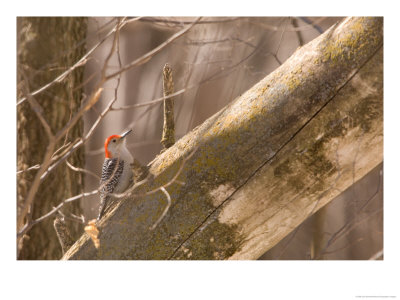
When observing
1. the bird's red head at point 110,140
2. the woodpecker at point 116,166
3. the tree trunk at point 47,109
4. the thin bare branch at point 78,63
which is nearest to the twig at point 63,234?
the tree trunk at point 47,109

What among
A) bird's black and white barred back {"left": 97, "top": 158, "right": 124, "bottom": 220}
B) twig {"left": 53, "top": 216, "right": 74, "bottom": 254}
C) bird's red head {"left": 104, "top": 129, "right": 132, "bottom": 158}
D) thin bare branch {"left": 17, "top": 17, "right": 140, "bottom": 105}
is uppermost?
thin bare branch {"left": 17, "top": 17, "right": 140, "bottom": 105}

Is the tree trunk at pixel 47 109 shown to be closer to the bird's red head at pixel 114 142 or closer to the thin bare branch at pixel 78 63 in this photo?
the thin bare branch at pixel 78 63

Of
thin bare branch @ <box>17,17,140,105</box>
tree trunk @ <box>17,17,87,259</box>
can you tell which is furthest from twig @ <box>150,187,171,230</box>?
thin bare branch @ <box>17,17,140,105</box>

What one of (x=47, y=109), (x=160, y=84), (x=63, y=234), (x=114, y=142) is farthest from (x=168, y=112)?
(x=63, y=234)

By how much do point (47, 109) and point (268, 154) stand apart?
3.22ft

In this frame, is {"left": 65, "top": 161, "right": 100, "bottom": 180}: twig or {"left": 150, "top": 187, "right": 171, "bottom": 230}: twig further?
{"left": 65, "top": 161, "right": 100, "bottom": 180}: twig

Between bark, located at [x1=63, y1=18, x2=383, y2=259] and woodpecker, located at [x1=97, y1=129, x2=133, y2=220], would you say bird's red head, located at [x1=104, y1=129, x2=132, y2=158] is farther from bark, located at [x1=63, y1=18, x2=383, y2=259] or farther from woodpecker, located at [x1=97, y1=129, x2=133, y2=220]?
bark, located at [x1=63, y1=18, x2=383, y2=259]

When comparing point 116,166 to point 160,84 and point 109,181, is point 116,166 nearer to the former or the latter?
point 109,181

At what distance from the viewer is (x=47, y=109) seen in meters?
1.87

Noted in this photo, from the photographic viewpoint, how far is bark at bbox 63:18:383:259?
5.17 ft

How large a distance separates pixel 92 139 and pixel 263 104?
0.76 m

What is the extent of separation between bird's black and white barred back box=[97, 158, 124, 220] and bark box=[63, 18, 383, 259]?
13 cm
